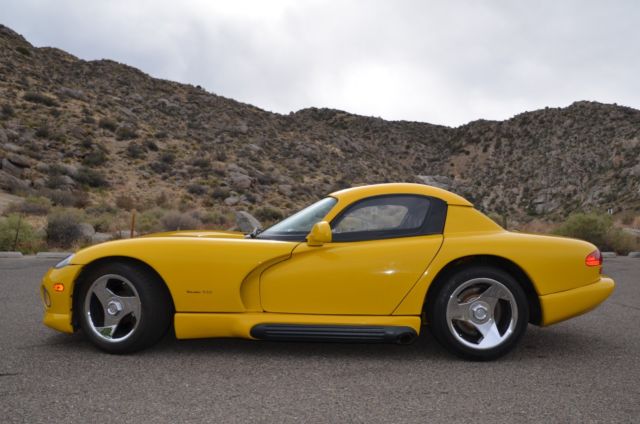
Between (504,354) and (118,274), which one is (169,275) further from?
(504,354)

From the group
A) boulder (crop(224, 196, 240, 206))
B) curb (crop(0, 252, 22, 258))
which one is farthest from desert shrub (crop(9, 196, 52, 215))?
boulder (crop(224, 196, 240, 206))

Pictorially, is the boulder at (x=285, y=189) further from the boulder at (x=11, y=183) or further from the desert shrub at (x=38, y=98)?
the desert shrub at (x=38, y=98)

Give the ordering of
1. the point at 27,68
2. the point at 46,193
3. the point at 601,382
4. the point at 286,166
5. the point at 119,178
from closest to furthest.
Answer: the point at 601,382
the point at 46,193
the point at 119,178
the point at 27,68
the point at 286,166

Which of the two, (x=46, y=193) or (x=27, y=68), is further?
(x=27, y=68)

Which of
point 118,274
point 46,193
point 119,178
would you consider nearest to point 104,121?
point 119,178

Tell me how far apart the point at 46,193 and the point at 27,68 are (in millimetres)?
21886

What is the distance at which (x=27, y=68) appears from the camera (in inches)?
1578

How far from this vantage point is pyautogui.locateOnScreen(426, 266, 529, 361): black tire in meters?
3.85

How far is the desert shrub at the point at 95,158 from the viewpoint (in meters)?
29.8

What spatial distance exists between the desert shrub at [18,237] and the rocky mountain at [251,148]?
32.8 ft

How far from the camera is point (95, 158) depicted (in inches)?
1185

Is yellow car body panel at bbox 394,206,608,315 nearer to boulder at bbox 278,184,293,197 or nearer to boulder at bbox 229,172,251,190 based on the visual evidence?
boulder at bbox 229,172,251,190

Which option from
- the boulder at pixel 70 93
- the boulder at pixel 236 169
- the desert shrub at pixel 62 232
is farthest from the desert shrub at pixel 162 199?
the boulder at pixel 70 93

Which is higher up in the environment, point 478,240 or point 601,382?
point 478,240
